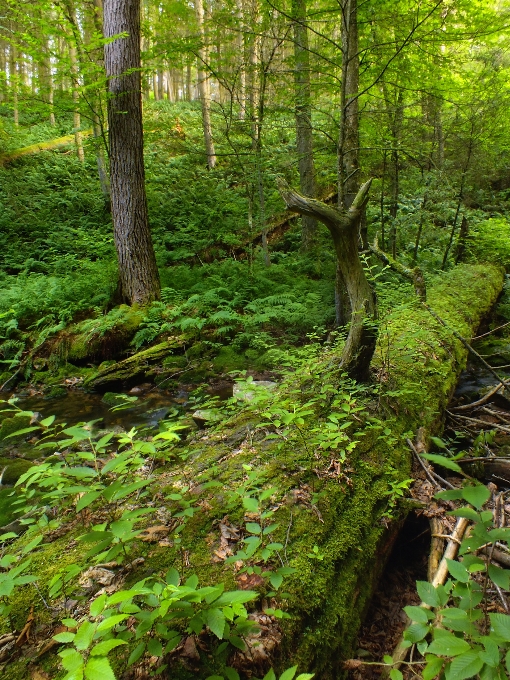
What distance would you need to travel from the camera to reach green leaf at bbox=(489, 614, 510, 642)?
44.4 inches

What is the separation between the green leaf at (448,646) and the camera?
3.67ft

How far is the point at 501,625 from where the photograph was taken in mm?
1154

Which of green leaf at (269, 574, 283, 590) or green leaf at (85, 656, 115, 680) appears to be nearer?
green leaf at (85, 656, 115, 680)

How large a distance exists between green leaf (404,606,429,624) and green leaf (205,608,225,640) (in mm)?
658

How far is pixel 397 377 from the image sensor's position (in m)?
3.66

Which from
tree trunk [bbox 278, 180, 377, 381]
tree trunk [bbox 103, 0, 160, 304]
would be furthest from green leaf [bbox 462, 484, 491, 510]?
tree trunk [bbox 103, 0, 160, 304]

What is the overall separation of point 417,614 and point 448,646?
19 centimetres

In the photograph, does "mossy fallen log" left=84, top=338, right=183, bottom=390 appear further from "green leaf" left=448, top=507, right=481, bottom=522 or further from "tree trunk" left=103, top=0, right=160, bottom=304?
"green leaf" left=448, top=507, right=481, bottom=522

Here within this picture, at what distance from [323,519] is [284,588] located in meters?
0.50

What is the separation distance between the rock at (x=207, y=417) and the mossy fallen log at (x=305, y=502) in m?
0.22

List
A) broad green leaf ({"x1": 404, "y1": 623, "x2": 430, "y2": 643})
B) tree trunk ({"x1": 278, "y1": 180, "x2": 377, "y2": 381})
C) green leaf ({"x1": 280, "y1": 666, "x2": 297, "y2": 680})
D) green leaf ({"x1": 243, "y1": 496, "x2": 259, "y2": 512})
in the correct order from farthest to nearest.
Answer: tree trunk ({"x1": 278, "y1": 180, "x2": 377, "y2": 381})
green leaf ({"x1": 243, "y1": 496, "x2": 259, "y2": 512})
broad green leaf ({"x1": 404, "y1": 623, "x2": 430, "y2": 643})
green leaf ({"x1": 280, "y1": 666, "x2": 297, "y2": 680})

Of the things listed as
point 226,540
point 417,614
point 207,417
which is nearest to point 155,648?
point 226,540

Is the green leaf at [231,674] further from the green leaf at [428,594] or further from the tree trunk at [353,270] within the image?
the tree trunk at [353,270]

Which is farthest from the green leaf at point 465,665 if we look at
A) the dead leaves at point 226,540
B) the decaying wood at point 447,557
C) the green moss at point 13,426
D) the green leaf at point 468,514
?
the green moss at point 13,426
